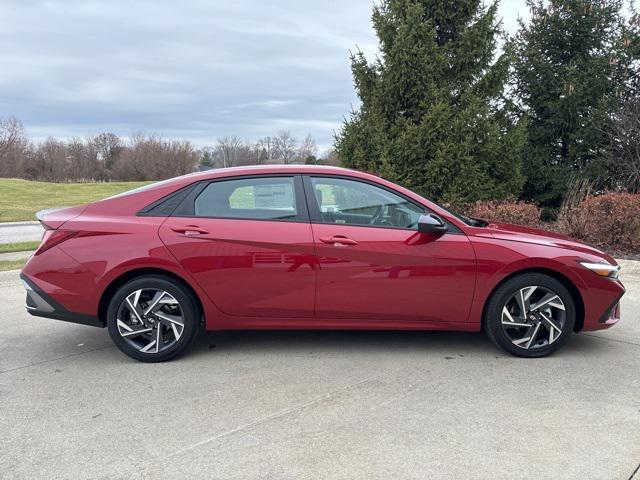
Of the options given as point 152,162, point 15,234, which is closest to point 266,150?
point 152,162

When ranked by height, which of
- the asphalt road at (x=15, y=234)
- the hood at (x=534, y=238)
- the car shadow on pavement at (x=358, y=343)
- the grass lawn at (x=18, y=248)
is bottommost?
the asphalt road at (x=15, y=234)

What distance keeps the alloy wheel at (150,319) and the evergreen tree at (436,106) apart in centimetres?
718

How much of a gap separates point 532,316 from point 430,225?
111cm

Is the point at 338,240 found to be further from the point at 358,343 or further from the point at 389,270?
the point at 358,343

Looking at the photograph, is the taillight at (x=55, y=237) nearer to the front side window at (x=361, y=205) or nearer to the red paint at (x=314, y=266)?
the red paint at (x=314, y=266)

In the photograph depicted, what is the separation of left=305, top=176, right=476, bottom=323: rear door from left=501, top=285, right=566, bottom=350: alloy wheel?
35cm

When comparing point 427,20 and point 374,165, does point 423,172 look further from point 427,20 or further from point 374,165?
point 427,20

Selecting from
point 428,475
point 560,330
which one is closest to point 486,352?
point 560,330

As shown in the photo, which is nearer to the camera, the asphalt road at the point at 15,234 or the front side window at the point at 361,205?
the front side window at the point at 361,205

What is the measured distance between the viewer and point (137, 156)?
66750 mm

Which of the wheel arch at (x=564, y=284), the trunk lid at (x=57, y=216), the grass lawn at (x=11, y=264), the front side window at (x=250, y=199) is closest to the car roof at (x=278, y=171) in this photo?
the front side window at (x=250, y=199)

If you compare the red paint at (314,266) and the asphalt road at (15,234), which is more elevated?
the red paint at (314,266)

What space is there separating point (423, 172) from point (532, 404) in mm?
7610

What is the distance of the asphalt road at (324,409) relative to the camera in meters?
2.56
